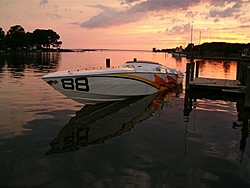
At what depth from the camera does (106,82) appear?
11.1 m

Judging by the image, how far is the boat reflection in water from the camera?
712 cm

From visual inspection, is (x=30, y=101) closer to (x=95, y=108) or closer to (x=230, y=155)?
(x=95, y=108)

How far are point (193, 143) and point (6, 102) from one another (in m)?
8.91

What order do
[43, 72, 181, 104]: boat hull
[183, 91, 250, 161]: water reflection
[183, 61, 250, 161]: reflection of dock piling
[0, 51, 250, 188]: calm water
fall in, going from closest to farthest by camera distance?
[0, 51, 250, 188]: calm water < [183, 91, 250, 161]: water reflection < [43, 72, 181, 104]: boat hull < [183, 61, 250, 161]: reflection of dock piling

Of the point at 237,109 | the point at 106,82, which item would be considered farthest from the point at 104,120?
the point at 237,109

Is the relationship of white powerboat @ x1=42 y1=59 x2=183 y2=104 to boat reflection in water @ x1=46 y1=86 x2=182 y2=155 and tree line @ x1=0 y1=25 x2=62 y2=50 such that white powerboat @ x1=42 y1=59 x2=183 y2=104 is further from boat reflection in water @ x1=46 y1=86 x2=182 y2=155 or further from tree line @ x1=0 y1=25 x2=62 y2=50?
tree line @ x1=0 y1=25 x2=62 y2=50

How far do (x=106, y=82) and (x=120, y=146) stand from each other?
4704 millimetres

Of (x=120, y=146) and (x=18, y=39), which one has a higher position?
(x=18, y=39)

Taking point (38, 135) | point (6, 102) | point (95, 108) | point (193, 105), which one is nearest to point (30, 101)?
point (6, 102)

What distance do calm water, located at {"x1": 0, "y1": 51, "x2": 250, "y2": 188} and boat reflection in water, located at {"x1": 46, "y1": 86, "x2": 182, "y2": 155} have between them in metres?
0.03

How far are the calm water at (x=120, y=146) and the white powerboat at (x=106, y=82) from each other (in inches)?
24.6

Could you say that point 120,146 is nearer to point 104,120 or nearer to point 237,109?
point 104,120

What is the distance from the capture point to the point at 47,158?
5.98 metres

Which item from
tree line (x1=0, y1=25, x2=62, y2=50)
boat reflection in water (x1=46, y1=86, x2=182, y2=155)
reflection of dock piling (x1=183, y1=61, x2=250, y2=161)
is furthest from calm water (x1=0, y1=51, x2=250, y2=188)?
tree line (x1=0, y1=25, x2=62, y2=50)
